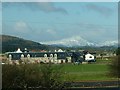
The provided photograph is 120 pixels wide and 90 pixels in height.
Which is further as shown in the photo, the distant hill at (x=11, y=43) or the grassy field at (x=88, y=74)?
the grassy field at (x=88, y=74)

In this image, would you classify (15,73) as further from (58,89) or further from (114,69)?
(114,69)

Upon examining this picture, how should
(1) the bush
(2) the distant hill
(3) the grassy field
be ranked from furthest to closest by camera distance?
(3) the grassy field
(1) the bush
(2) the distant hill

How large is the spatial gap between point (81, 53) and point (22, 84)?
6058 cm

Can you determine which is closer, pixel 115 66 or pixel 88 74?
pixel 115 66

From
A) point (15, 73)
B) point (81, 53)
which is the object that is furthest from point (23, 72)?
point (81, 53)

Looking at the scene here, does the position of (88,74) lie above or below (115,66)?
below

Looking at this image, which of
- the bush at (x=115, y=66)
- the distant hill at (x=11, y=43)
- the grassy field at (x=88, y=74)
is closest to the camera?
the distant hill at (x=11, y=43)

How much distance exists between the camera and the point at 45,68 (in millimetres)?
13461

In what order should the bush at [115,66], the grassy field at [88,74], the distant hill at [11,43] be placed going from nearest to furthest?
1. the distant hill at [11,43]
2. the bush at [115,66]
3. the grassy field at [88,74]

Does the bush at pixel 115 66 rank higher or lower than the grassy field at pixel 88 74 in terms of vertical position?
higher

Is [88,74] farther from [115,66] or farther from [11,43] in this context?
[115,66]

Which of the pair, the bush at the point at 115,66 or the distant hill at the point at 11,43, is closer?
the distant hill at the point at 11,43

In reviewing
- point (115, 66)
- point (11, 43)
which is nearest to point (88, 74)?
point (11, 43)

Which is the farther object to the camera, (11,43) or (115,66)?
(11,43)
